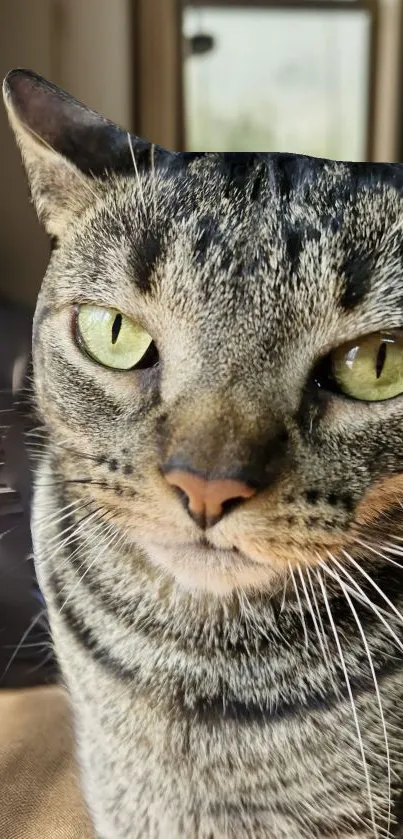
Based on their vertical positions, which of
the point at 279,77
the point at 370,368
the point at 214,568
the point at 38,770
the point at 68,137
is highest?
the point at 279,77

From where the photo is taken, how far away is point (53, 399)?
54cm

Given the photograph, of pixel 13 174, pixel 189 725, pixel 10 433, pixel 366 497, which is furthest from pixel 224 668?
pixel 13 174

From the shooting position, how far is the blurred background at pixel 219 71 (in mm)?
945

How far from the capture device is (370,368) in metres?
0.46

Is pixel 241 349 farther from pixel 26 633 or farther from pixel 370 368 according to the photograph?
pixel 26 633

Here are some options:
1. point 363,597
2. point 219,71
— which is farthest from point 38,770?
point 219,71

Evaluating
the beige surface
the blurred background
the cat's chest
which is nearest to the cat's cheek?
the cat's chest

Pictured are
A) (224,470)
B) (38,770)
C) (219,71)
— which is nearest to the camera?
(224,470)

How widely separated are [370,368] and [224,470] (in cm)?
12

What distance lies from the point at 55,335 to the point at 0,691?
0.38 m

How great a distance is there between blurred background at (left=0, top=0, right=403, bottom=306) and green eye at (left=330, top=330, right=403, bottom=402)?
0.46 metres

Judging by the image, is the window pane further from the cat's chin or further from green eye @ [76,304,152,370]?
the cat's chin

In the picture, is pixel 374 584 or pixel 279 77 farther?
pixel 279 77

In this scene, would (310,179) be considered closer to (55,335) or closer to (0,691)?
(55,335)
